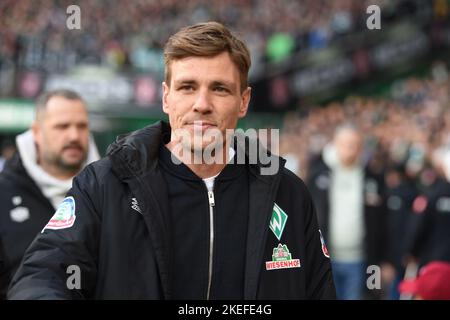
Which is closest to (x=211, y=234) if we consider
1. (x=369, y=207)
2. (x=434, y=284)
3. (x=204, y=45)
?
(x=204, y=45)

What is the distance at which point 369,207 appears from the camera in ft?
27.8

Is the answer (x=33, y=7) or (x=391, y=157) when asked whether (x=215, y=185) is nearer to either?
A: (x=391, y=157)

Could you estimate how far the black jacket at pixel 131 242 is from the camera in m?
2.65

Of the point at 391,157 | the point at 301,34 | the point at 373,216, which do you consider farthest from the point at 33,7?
the point at 373,216

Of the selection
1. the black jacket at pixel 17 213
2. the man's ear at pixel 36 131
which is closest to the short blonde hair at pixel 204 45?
the black jacket at pixel 17 213

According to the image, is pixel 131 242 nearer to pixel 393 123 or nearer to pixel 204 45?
pixel 204 45

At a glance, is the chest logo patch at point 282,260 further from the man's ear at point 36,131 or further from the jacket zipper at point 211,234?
the man's ear at point 36,131

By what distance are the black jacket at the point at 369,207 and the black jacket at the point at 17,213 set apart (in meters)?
4.19

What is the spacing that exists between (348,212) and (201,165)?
5.56m

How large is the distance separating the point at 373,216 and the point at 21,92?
32.3 ft

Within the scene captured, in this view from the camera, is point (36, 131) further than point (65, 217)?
Yes

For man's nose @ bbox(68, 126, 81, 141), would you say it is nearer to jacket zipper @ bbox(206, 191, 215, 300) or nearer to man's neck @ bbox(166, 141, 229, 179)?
man's neck @ bbox(166, 141, 229, 179)

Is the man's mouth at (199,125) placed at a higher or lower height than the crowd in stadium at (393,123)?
lower

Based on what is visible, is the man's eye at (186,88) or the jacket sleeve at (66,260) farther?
the man's eye at (186,88)
